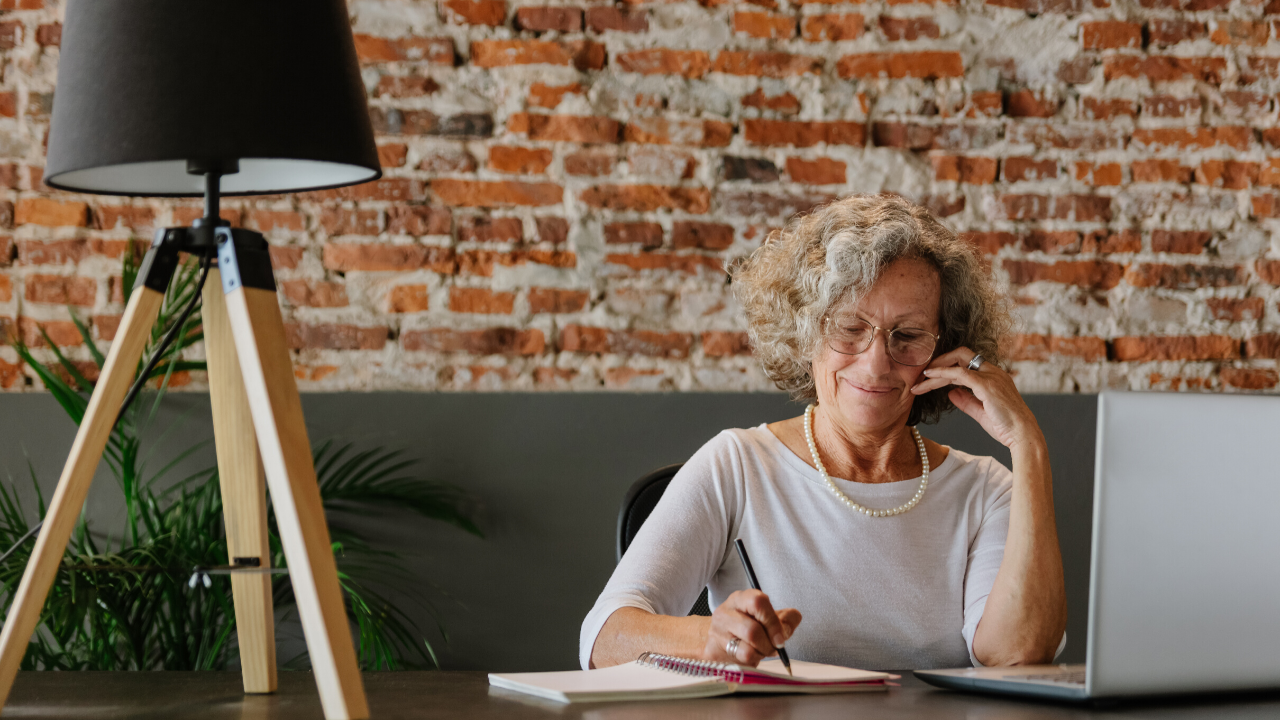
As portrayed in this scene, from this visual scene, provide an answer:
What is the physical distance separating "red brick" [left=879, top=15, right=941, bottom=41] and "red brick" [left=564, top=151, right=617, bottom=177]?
2.53ft

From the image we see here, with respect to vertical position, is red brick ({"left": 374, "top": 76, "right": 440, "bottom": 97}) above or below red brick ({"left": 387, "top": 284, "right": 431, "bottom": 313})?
above

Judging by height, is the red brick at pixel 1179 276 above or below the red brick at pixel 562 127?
below

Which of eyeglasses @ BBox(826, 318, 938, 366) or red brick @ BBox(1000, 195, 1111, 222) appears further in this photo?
red brick @ BBox(1000, 195, 1111, 222)

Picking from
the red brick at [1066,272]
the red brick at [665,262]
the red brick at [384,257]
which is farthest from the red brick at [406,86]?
the red brick at [1066,272]

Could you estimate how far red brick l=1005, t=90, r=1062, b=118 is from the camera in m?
2.57

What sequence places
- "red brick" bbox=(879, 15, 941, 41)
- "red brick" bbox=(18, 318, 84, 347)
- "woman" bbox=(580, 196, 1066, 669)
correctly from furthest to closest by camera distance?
"red brick" bbox=(879, 15, 941, 41), "red brick" bbox=(18, 318, 84, 347), "woman" bbox=(580, 196, 1066, 669)

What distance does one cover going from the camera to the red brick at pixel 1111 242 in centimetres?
256

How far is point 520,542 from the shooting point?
2383 mm

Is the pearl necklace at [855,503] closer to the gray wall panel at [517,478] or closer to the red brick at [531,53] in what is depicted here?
the gray wall panel at [517,478]

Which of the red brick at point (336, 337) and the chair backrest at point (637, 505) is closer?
the chair backrest at point (637, 505)

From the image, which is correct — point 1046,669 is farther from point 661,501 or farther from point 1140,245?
point 1140,245

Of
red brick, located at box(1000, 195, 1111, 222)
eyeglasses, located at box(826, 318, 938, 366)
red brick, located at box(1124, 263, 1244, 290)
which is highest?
red brick, located at box(1000, 195, 1111, 222)

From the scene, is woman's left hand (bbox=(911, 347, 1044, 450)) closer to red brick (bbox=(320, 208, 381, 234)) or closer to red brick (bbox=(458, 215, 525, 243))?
red brick (bbox=(458, 215, 525, 243))

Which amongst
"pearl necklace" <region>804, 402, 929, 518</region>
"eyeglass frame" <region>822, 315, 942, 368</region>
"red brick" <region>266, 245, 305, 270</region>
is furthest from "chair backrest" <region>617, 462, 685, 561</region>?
"red brick" <region>266, 245, 305, 270</region>
